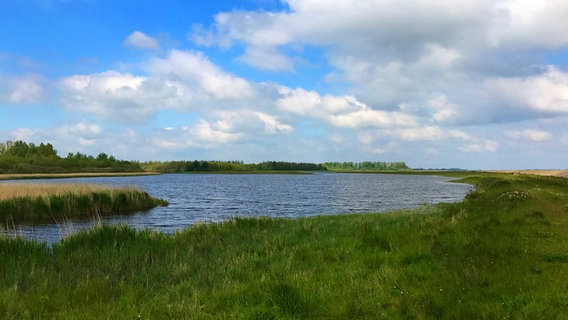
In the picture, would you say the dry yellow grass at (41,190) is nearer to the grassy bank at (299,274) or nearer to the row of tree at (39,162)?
the grassy bank at (299,274)

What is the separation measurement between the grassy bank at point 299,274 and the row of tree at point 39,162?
515ft

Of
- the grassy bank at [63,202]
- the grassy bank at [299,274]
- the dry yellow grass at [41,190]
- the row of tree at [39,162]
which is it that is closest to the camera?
the grassy bank at [299,274]

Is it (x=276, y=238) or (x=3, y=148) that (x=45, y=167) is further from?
(x=276, y=238)

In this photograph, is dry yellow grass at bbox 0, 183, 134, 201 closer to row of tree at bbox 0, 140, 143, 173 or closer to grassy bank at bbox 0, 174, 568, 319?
grassy bank at bbox 0, 174, 568, 319

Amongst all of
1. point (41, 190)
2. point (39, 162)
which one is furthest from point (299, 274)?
point (39, 162)

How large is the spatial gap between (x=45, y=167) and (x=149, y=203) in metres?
134

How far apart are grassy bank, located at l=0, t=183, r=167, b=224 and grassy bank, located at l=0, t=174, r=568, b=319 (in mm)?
18130

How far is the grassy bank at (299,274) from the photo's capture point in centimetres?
764

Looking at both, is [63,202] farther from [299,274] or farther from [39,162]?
[39,162]

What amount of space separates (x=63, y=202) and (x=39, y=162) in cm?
14285

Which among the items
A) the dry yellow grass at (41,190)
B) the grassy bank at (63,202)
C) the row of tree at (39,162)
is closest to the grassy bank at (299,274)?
the grassy bank at (63,202)

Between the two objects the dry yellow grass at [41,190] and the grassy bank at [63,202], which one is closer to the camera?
the grassy bank at [63,202]

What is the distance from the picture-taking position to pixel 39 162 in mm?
158000

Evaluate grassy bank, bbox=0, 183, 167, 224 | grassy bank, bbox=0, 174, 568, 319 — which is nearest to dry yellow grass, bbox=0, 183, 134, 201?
grassy bank, bbox=0, 183, 167, 224
